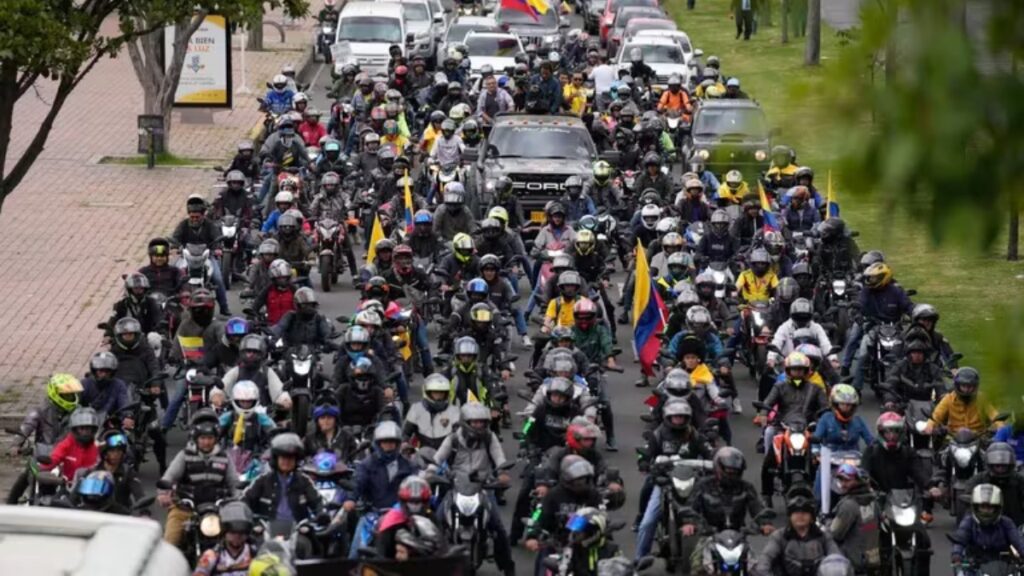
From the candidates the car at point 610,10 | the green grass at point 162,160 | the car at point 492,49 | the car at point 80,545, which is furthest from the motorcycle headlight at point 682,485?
the car at point 610,10

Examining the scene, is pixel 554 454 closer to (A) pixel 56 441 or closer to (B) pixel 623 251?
(A) pixel 56 441

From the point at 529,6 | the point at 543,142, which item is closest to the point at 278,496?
the point at 543,142

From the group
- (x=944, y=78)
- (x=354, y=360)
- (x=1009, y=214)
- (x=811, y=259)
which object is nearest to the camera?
(x=944, y=78)

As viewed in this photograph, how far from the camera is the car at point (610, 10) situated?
58844 mm

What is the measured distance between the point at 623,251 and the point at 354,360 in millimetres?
10487

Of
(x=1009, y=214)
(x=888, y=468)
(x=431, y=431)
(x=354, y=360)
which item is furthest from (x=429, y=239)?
(x=1009, y=214)

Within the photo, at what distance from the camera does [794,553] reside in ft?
50.0

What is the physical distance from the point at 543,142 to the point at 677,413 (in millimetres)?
16456

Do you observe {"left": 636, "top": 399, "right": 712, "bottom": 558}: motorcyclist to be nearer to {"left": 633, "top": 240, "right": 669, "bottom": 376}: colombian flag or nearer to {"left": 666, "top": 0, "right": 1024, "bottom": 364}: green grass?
{"left": 666, "top": 0, "right": 1024, "bottom": 364}: green grass

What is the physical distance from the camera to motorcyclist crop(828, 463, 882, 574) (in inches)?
631

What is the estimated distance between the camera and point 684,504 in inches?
651

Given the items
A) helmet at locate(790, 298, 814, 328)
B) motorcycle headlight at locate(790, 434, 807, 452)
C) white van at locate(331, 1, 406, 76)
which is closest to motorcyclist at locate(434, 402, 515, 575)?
motorcycle headlight at locate(790, 434, 807, 452)

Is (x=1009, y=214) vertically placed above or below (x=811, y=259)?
above

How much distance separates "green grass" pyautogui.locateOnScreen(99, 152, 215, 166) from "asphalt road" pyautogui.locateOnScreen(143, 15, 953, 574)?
11749 millimetres
